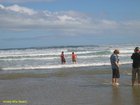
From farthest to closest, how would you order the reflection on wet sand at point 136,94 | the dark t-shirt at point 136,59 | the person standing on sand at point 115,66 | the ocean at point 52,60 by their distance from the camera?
the ocean at point 52,60, the person standing on sand at point 115,66, the dark t-shirt at point 136,59, the reflection on wet sand at point 136,94

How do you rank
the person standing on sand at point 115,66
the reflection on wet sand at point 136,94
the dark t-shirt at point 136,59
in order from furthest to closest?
the person standing on sand at point 115,66
the dark t-shirt at point 136,59
the reflection on wet sand at point 136,94

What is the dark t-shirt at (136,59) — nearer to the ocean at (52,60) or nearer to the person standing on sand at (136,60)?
the person standing on sand at (136,60)

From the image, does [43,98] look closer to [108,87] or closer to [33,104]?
[33,104]

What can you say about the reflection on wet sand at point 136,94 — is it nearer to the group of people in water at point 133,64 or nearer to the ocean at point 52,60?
the group of people in water at point 133,64

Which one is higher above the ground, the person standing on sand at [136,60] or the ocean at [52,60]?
the person standing on sand at [136,60]

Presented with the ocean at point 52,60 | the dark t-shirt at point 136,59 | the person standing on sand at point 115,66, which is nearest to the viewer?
the dark t-shirt at point 136,59

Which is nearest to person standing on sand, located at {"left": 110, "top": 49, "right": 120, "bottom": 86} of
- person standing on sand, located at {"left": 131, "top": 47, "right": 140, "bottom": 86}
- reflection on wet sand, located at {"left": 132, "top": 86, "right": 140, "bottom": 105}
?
person standing on sand, located at {"left": 131, "top": 47, "right": 140, "bottom": 86}

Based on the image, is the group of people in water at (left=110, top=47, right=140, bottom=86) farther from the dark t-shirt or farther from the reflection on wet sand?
the reflection on wet sand

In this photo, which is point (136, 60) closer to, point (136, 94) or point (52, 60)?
point (136, 94)

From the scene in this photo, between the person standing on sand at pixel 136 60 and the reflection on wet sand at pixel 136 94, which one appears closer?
the reflection on wet sand at pixel 136 94

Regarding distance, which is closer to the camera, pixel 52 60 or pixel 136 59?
pixel 136 59

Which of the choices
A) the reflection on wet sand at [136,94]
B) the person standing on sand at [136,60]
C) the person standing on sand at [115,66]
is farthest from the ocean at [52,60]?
the reflection on wet sand at [136,94]

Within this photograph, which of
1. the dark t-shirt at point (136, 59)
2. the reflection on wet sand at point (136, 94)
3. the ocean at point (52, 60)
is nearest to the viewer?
the reflection on wet sand at point (136, 94)

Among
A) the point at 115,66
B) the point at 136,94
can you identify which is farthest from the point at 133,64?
the point at 136,94
